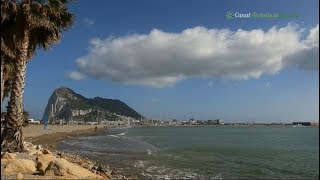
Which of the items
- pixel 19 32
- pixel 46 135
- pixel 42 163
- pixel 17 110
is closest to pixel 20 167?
pixel 42 163

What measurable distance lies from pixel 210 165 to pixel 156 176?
7821 mm

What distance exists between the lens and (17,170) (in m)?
14.1

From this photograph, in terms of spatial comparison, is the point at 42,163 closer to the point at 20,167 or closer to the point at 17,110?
the point at 20,167

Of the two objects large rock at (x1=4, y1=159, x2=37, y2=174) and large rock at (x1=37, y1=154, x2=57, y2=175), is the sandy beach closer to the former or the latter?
large rock at (x1=37, y1=154, x2=57, y2=175)

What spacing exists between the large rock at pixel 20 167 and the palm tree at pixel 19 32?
362 centimetres

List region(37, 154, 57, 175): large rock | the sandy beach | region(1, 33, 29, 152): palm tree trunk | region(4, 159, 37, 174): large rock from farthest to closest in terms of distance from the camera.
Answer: the sandy beach, region(1, 33, 29, 152): palm tree trunk, region(37, 154, 57, 175): large rock, region(4, 159, 37, 174): large rock

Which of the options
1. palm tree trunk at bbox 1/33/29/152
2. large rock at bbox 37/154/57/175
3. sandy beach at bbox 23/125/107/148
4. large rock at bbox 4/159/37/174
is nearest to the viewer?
large rock at bbox 4/159/37/174

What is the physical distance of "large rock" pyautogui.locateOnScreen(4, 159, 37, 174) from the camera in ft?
45.5

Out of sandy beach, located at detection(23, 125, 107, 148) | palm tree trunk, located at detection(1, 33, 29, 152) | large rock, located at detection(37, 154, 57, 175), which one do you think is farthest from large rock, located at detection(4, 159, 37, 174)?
sandy beach, located at detection(23, 125, 107, 148)

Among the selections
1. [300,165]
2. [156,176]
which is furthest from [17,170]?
[300,165]

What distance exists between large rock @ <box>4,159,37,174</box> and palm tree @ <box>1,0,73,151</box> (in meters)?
3.62

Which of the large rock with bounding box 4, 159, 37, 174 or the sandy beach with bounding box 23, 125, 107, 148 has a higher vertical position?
the sandy beach with bounding box 23, 125, 107, 148

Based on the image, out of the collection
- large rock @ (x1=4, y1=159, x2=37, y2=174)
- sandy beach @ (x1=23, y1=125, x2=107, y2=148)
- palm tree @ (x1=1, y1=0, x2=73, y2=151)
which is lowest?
large rock @ (x1=4, y1=159, x2=37, y2=174)

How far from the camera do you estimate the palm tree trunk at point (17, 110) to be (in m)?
18.3
